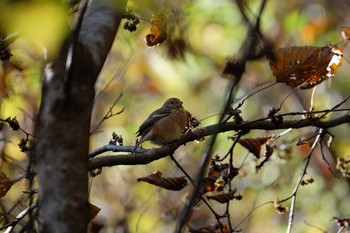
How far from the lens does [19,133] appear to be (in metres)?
7.06

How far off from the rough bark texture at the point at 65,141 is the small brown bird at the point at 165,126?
2686 millimetres

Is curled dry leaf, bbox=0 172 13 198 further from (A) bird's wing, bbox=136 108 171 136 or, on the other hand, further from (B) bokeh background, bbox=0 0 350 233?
(B) bokeh background, bbox=0 0 350 233

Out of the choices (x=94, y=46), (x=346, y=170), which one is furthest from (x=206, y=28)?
(x=94, y=46)

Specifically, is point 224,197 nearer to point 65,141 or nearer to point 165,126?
point 165,126

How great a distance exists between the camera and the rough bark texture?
2.13 metres

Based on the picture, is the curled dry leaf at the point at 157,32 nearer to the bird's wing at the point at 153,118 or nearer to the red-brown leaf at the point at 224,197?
the red-brown leaf at the point at 224,197

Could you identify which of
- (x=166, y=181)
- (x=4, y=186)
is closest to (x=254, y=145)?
(x=166, y=181)

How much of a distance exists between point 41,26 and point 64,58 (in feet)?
2.88

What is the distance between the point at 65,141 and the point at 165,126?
2.96 m

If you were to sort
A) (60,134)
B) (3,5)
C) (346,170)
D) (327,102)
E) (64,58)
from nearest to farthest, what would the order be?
(3,5) < (60,134) < (64,58) < (346,170) < (327,102)

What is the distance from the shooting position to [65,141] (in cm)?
222

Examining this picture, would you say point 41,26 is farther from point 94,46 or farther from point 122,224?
point 122,224

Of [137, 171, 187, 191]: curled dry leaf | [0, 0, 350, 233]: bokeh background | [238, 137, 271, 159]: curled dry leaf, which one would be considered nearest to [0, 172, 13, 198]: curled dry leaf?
[137, 171, 187, 191]: curled dry leaf

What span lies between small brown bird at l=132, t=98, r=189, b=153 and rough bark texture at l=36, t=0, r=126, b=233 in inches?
106
